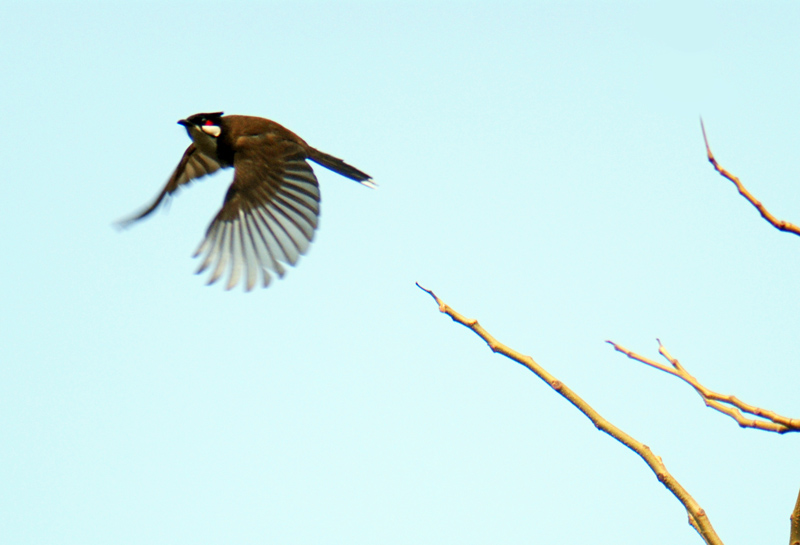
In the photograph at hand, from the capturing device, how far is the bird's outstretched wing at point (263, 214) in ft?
13.5

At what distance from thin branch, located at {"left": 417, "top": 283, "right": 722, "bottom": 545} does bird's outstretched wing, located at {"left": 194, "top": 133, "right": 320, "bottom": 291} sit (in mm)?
2657

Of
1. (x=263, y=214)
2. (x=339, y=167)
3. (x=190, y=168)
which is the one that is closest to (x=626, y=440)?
(x=263, y=214)

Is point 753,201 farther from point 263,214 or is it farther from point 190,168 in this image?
point 190,168

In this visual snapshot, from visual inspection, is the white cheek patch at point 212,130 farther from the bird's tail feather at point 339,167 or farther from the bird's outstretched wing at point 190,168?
the bird's tail feather at point 339,167

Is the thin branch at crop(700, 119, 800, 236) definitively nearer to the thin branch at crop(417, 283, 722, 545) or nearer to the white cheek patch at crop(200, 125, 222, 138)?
the thin branch at crop(417, 283, 722, 545)

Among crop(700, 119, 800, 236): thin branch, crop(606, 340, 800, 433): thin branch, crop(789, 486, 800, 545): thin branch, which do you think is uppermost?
crop(700, 119, 800, 236): thin branch

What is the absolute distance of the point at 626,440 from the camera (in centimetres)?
136

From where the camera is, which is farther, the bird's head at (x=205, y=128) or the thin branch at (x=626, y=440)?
the bird's head at (x=205, y=128)

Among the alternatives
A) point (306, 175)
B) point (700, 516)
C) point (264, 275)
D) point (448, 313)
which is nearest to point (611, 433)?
point (700, 516)

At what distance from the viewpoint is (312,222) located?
4199mm

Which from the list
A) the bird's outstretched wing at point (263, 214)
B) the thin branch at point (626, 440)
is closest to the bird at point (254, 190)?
the bird's outstretched wing at point (263, 214)

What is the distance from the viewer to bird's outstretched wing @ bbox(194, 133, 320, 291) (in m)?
4.11

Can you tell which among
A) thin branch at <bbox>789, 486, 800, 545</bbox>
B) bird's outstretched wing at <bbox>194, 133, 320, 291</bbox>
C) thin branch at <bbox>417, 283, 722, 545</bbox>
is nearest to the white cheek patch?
bird's outstretched wing at <bbox>194, 133, 320, 291</bbox>

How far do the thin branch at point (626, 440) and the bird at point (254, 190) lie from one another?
266cm
